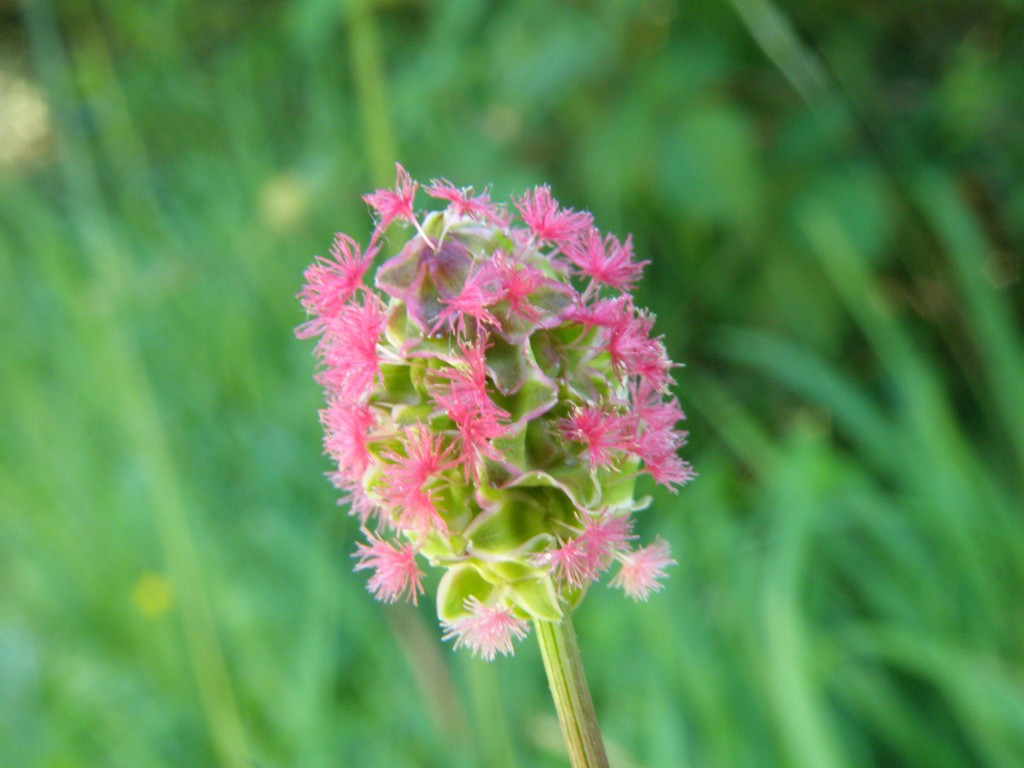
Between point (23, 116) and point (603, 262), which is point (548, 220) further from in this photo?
point (23, 116)

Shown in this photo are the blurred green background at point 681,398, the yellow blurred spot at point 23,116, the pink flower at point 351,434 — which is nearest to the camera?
the pink flower at point 351,434

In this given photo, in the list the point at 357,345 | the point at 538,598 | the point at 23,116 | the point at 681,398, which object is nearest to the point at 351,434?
the point at 357,345

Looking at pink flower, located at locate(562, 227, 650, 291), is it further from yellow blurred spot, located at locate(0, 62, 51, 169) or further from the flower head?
yellow blurred spot, located at locate(0, 62, 51, 169)

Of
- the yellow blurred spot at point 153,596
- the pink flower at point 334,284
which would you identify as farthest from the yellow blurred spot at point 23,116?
the pink flower at point 334,284

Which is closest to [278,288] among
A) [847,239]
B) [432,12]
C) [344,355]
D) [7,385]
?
[432,12]

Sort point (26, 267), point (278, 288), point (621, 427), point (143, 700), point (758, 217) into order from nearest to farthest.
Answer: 1. point (621, 427)
2. point (143, 700)
3. point (758, 217)
4. point (278, 288)
5. point (26, 267)

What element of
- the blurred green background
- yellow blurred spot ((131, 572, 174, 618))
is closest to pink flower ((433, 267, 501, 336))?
the blurred green background

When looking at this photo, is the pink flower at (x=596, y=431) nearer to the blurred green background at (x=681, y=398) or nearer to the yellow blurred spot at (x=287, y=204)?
the blurred green background at (x=681, y=398)

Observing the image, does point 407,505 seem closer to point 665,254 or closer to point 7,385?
point 665,254
